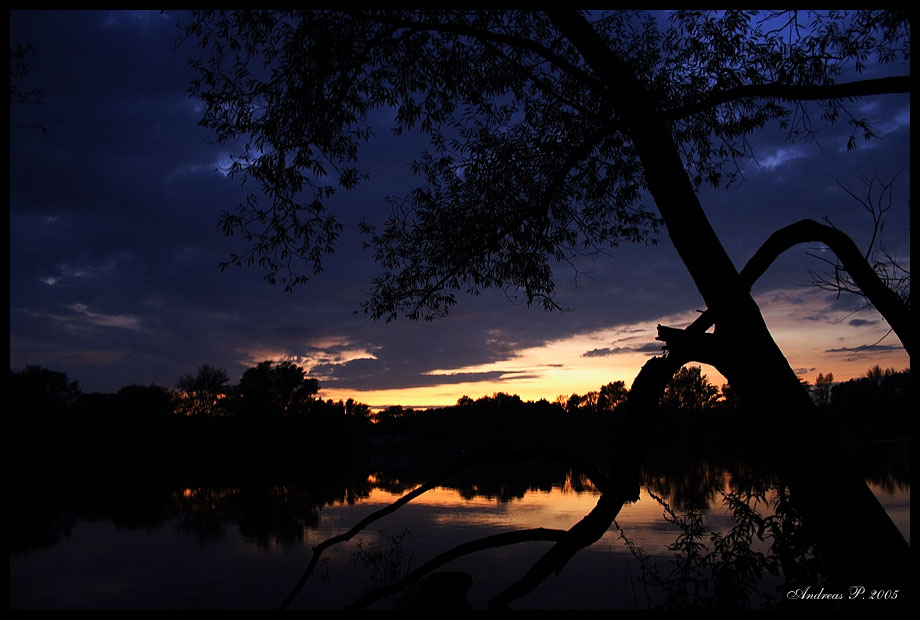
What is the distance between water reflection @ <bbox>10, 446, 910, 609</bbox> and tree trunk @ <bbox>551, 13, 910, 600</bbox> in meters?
1.31

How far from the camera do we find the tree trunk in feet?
8.21

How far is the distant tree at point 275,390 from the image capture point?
58.2 meters

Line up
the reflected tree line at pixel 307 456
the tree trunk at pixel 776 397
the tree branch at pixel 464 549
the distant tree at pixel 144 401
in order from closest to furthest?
the tree branch at pixel 464 549 → the tree trunk at pixel 776 397 → the reflected tree line at pixel 307 456 → the distant tree at pixel 144 401

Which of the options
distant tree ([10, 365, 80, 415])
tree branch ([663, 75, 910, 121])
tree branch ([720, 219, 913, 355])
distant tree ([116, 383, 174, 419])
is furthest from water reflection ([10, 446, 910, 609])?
distant tree ([116, 383, 174, 419])

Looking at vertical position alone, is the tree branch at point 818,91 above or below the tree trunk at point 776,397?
above

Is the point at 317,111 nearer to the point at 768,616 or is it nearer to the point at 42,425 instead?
the point at 768,616

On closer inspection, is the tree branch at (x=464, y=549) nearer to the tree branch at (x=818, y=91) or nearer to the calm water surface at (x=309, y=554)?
the tree branch at (x=818, y=91)

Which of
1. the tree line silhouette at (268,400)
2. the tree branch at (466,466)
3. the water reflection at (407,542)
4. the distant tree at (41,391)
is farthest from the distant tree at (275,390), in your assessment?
the tree branch at (466,466)

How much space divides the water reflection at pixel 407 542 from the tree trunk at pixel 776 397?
131 centimetres

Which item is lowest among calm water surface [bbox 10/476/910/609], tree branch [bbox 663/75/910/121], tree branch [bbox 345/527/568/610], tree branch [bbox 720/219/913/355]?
calm water surface [bbox 10/476/910/609]

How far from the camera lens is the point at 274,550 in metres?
18.4

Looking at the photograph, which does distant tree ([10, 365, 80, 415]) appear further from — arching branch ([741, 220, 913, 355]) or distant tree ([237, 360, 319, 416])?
arching branch ([741, 220, 913, 355])

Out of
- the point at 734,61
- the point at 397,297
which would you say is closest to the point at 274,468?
the point at 397,297

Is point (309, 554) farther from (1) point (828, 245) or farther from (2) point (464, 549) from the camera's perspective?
(1) point (828, 245)
